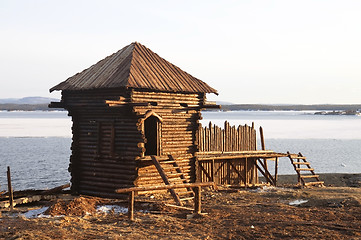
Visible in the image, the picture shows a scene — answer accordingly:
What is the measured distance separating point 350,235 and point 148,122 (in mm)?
13886

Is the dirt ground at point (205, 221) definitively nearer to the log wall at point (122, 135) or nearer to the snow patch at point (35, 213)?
the snow patch at point (35, 213)

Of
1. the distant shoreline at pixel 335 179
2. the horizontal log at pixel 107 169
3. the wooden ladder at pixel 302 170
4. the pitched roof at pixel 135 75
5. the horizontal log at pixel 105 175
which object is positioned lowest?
the distant shoreline at pixel 335 179

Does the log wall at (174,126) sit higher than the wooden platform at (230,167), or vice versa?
the log wall at (174,126)

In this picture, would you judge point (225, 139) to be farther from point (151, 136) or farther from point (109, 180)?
point (109, 180)

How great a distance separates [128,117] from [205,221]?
7497 millimetres

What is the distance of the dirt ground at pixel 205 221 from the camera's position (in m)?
12.7

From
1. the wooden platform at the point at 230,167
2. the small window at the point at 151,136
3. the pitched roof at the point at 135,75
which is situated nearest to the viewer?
the pitched roof at the point at 135,75

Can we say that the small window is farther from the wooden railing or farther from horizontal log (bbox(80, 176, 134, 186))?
horizontal log (bbox(80, 176, 134, 186))

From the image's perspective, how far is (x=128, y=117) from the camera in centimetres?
2053

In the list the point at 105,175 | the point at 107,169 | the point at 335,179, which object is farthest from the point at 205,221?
the point at 335,179

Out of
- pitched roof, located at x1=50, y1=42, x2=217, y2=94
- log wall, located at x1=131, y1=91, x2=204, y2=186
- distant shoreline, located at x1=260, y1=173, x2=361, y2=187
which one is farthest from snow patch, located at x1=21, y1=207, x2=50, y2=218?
distant shoreline, located at x1=260, y1=173, x2=361, y2=187

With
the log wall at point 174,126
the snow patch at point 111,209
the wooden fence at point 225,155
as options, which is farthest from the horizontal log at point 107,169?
the wooden fence at point 225,155

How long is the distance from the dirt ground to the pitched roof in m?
5.32

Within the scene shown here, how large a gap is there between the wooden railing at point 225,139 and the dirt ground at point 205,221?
21.4ft
